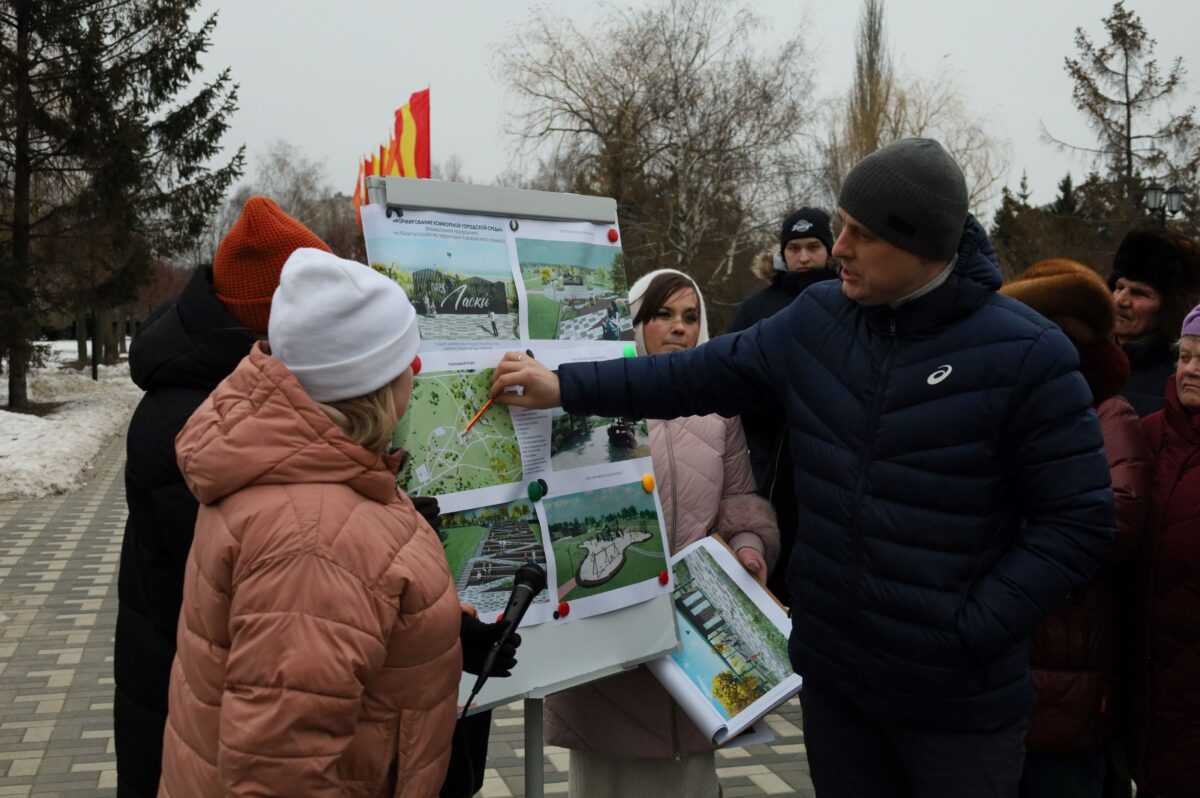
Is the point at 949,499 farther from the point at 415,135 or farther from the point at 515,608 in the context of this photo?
the point at 415,135

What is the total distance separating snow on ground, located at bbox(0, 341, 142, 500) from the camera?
13.6m

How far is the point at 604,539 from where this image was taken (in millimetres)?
3002

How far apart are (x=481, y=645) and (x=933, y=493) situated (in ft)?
3.47

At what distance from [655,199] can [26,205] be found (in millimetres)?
14771

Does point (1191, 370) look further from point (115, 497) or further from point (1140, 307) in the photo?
point (115, 497)

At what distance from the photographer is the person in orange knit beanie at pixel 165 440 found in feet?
7.60

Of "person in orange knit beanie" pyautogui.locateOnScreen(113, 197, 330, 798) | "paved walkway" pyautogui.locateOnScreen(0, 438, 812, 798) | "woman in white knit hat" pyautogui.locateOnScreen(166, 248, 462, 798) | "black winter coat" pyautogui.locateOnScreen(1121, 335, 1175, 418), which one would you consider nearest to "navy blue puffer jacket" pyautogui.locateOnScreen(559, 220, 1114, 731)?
"woman in white knit hat" pyautogui.locateOnScreen(166, 248, 462, 798)

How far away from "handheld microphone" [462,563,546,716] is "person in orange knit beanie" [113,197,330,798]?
688mm

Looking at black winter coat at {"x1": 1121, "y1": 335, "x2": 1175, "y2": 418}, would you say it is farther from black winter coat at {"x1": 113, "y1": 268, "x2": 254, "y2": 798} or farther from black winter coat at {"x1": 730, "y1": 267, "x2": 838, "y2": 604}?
black winter coat at {"x1": 113, "y1": 268, "x2": 254, "y2": 798}

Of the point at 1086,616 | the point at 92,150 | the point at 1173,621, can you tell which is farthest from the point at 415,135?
the point at 92,150

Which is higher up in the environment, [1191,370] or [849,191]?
[849,191]

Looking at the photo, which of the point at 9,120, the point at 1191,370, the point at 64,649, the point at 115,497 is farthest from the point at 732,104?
the point at 1191,370

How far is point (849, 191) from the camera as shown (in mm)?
2475

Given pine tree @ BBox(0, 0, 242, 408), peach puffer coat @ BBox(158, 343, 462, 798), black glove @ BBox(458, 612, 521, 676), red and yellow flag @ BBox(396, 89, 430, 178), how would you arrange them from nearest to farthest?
peach puffer coat @ BBox(158, 343, 462, 798) → black glove @ BBox(458, 612, 521, 676) → red and yellow flag @ BBox(396, 89, 430, 178) → pine tree @ BBox(0, 0, 242, 408)
